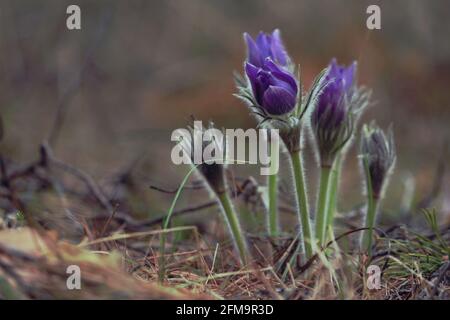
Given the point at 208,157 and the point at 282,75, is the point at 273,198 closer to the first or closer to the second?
the point at 208,157

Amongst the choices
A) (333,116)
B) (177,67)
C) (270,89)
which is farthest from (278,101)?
(177,67)

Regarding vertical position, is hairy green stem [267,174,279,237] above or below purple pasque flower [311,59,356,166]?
below

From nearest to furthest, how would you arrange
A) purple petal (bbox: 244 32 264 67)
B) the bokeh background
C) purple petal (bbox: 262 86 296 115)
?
purple petal (bbox: 262 86 296 115) < purple petal (bbox: 244 32 264 67) < the bokeh background

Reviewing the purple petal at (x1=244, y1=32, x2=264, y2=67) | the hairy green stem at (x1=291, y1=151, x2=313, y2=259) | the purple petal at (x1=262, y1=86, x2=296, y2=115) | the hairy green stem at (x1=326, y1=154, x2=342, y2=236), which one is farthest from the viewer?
the hairy green stem at (x1=326, y1=154, x2=342, y2=236)

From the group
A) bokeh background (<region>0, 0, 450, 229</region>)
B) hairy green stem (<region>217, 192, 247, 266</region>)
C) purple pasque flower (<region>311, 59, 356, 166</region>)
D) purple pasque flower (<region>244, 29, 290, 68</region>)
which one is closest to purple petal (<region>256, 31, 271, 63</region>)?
purple pasque flower (<region>244, 29, 290, 68</region>)

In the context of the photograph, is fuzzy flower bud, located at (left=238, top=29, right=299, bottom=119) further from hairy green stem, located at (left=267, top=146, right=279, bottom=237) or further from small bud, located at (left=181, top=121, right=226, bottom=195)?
hairy green stem, located at (left=267, top=146, right=279, bottom=237)

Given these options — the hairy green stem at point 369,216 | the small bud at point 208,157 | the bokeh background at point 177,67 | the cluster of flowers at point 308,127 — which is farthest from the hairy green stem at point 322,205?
the bokeh background at point 177,67
